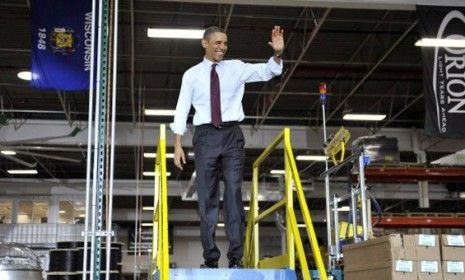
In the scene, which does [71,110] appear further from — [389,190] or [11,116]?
[389,190]

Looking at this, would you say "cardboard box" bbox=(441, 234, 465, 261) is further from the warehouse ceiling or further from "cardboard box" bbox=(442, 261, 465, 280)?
the warehouse ceiling

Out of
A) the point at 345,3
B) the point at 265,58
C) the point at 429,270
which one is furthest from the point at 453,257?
the point at 265,58

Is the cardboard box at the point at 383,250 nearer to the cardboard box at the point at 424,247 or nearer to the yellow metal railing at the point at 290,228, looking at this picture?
the cardboard box at the point at 424,247

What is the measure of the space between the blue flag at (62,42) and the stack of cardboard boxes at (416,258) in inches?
309

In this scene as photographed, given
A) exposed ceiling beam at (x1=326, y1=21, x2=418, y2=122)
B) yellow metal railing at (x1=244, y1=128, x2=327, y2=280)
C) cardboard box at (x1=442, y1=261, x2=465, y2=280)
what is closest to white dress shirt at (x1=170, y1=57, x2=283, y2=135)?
yellow metal railing at (x1=244, y1=128, x2=327, y2=280)

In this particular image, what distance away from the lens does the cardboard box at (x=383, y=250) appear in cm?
445

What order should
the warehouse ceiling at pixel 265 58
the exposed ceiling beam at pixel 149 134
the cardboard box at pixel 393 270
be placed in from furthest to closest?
the exposed ceiling beam at pixel 149 134 → the warehouse ceiling at pixel 265 58 → the cardboard box at pixel 393 270

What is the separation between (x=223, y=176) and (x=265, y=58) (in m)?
11.3

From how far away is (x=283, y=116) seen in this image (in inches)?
844

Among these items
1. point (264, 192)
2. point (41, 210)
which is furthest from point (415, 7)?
point (41, 210)

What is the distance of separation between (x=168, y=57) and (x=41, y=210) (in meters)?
14.1

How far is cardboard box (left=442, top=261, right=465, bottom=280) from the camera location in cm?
453

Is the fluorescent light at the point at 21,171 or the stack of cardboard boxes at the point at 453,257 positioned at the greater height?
the fluorescent light at the point at 21,171

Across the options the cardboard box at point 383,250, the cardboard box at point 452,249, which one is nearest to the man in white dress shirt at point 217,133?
the cardboard box at point 383,250
